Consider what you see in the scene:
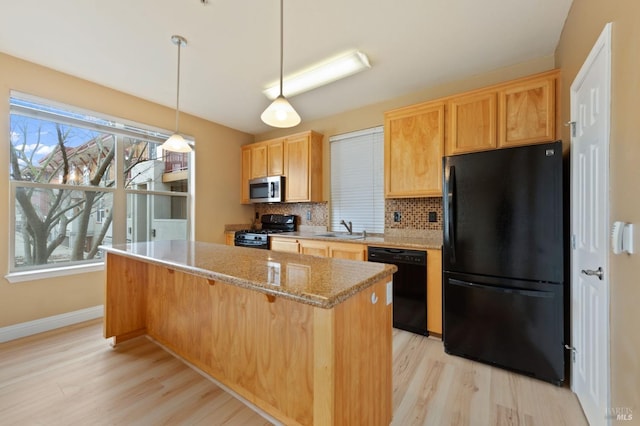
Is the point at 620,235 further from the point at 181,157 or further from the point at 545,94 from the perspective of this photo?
the point at 181,157

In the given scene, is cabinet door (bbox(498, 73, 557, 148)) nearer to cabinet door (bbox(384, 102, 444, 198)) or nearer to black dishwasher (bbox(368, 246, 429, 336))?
cabinet door (bbox(384, 102, 444, 198))

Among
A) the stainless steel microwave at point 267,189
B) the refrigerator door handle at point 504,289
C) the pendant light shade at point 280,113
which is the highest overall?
the pendant light shade at point 280,113


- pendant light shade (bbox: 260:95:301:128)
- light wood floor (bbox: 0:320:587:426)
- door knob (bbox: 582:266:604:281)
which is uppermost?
pendant light shade (bbox: 260:95:301:128)

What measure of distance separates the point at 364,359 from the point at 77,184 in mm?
3587

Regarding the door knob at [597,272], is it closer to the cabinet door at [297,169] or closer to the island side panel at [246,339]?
the island side panel at [246,339]

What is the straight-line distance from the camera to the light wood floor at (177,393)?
1.54 m

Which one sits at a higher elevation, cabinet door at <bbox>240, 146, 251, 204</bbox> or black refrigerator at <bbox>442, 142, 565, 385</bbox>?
cabinet door at <bbox>240, 146, 251, 204</bbox>

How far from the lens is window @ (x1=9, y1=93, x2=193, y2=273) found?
8.70 ft

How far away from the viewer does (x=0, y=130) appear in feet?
8.12

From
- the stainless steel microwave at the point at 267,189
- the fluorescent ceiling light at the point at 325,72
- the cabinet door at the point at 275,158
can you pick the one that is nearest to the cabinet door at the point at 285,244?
the stainless steel microwave at the point at 267,189

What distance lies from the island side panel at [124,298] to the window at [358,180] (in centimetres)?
244

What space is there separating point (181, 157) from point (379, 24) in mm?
3246

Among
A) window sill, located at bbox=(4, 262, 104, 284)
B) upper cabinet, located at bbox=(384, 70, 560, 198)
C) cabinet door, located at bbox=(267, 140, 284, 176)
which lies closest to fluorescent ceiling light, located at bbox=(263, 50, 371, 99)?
upper cabinet, located at bbox=(384, 70, 560, 198)

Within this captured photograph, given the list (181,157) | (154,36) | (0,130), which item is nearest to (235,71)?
(154,36)
